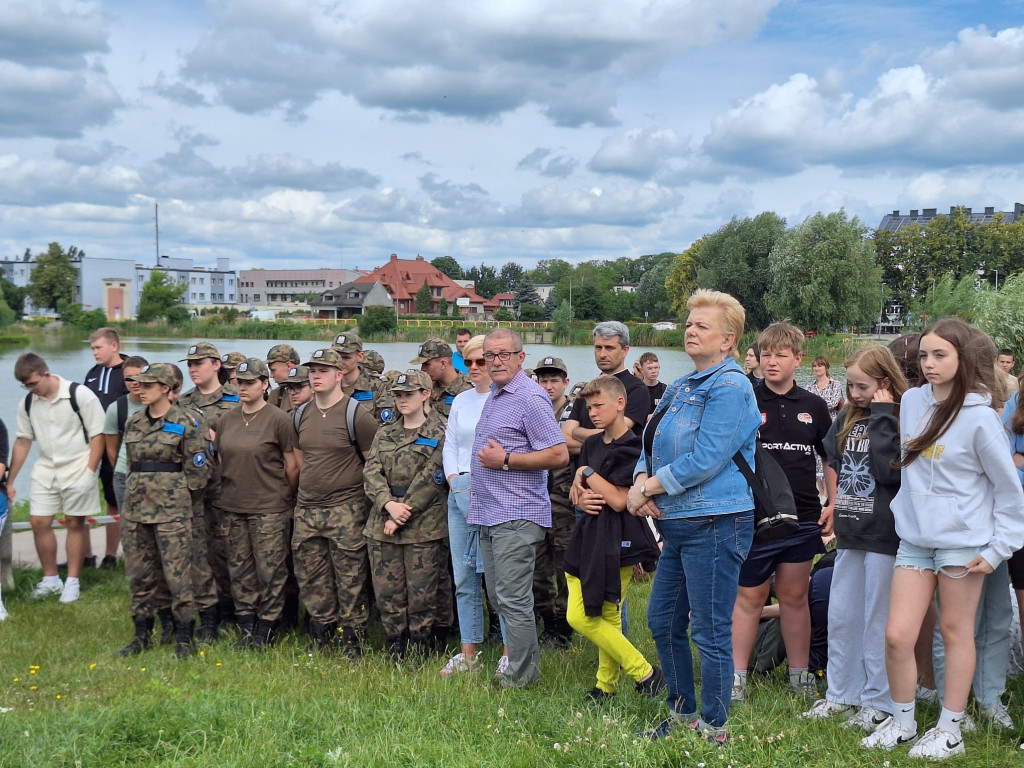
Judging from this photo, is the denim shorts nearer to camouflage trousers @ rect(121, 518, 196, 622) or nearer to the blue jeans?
the blue jeans

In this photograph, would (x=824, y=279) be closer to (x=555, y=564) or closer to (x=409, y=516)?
(x=555, y=564)

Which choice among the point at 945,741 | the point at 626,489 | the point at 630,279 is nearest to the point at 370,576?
the point at 626,489

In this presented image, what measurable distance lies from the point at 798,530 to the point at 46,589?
6.07m

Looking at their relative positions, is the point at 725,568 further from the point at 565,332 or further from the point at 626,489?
the point at 565,332

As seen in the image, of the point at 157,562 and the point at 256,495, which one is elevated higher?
the point at 256,495

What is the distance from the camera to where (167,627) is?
6.03 metres

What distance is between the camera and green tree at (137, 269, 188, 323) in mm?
63500

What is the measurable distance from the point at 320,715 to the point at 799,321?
3448 cm

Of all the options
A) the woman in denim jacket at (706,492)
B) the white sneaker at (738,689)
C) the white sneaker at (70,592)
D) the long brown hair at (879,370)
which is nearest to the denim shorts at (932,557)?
the long brown hair at (879,370)

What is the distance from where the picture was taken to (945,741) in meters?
3.65

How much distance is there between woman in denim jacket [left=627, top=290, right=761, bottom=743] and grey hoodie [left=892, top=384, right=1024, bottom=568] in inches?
30.4

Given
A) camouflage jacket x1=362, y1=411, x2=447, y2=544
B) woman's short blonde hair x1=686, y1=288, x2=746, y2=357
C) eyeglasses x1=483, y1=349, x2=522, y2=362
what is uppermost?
woman's short blonde hair x1=686, y1=288, x2=746, y2=357

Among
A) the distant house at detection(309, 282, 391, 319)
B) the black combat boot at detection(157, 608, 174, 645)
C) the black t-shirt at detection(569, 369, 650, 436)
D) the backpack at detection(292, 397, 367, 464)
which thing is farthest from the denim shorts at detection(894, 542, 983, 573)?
the distant house at detection(309, 282, 391, 319)

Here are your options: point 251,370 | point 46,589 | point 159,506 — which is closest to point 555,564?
point 251,370
